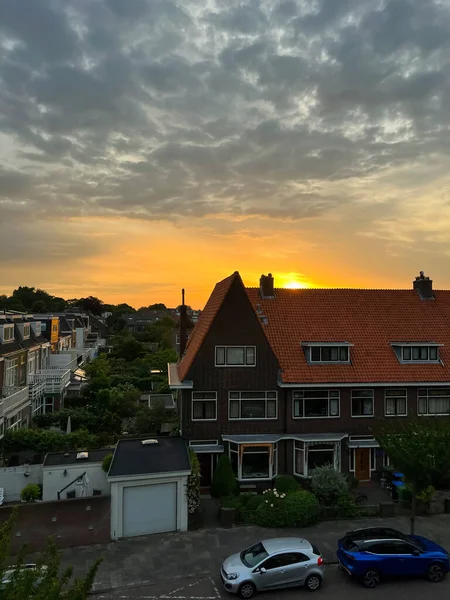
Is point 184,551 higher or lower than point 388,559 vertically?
lower

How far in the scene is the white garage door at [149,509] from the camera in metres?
18.4

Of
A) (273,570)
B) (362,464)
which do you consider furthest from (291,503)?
(362,464)

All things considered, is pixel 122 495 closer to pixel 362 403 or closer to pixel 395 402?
pixel 362 403

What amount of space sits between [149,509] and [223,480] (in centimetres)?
434

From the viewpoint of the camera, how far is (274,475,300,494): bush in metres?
21.4

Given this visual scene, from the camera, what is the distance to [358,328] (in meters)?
27.4

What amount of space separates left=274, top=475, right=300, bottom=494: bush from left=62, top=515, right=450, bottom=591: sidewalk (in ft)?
7.82

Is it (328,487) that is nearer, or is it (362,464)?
(328,487)

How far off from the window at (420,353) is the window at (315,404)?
197 inches

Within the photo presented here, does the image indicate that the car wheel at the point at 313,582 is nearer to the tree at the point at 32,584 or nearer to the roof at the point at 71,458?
the tree at the point at 32,584

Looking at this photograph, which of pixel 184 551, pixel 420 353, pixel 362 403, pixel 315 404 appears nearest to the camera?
pixel 184 551

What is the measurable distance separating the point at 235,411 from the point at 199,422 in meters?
1.94

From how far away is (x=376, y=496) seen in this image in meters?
22.5

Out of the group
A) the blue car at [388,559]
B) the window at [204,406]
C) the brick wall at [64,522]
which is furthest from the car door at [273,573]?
the window at [204,406]
